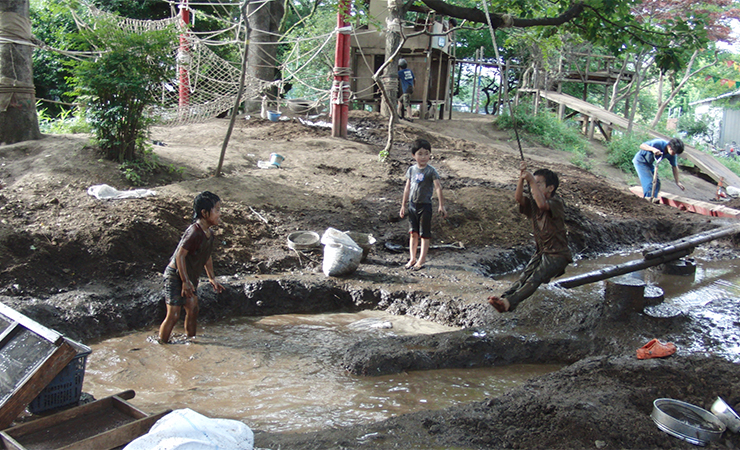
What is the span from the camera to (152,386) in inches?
156

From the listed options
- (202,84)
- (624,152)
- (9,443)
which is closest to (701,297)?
(9,443)

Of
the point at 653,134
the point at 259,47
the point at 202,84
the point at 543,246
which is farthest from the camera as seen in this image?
the point at 653,134

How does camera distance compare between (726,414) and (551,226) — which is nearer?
(726,414)

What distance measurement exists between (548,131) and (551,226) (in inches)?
519

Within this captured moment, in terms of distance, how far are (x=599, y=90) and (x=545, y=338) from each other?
27.4m

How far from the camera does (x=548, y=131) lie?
16.8 meters

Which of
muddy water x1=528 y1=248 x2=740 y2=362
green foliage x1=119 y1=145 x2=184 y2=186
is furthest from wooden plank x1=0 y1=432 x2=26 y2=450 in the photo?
green foliage x1=119 y1=145 x2=184 y2=186

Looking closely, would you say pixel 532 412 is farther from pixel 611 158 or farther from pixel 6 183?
pixel 611 158

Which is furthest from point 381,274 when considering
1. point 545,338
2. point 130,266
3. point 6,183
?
point 6,183

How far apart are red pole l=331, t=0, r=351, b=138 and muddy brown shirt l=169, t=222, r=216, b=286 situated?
7322 millimetres

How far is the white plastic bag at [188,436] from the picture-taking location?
2303mm

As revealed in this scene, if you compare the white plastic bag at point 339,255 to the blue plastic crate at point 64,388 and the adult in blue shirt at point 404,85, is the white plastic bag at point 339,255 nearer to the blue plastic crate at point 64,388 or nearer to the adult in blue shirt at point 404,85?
the blue plastic crate at point 64,388

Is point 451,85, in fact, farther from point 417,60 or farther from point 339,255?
point 339,255

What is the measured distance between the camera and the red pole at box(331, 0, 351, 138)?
10992 millimetres
